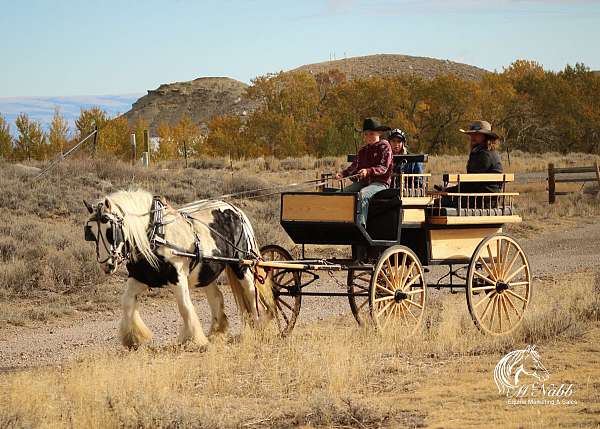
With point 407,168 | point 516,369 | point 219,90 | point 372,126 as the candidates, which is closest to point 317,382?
point 516,369

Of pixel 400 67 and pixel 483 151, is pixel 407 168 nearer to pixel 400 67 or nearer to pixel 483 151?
pixel 483 151

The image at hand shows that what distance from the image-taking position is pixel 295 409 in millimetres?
7984

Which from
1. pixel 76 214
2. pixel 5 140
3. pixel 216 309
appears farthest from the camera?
pixel 5 140

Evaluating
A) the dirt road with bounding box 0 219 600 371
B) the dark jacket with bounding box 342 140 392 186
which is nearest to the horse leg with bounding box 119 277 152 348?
the dirt road with bounding box 0 219 600 371

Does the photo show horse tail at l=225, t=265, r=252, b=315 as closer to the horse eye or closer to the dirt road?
the dirt road

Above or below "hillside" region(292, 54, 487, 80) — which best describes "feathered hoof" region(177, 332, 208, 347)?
below

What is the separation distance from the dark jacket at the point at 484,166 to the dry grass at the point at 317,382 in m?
1.62

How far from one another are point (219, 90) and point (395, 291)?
494 ft

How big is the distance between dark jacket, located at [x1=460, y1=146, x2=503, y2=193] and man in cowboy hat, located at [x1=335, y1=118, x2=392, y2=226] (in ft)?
3.91

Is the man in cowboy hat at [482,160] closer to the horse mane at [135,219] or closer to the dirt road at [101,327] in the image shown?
the dirt road at [101,327]

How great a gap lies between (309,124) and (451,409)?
60.6 m

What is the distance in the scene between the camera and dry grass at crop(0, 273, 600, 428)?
7625mm

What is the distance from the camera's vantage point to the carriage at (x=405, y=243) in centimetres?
1098

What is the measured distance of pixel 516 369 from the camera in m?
9.48
